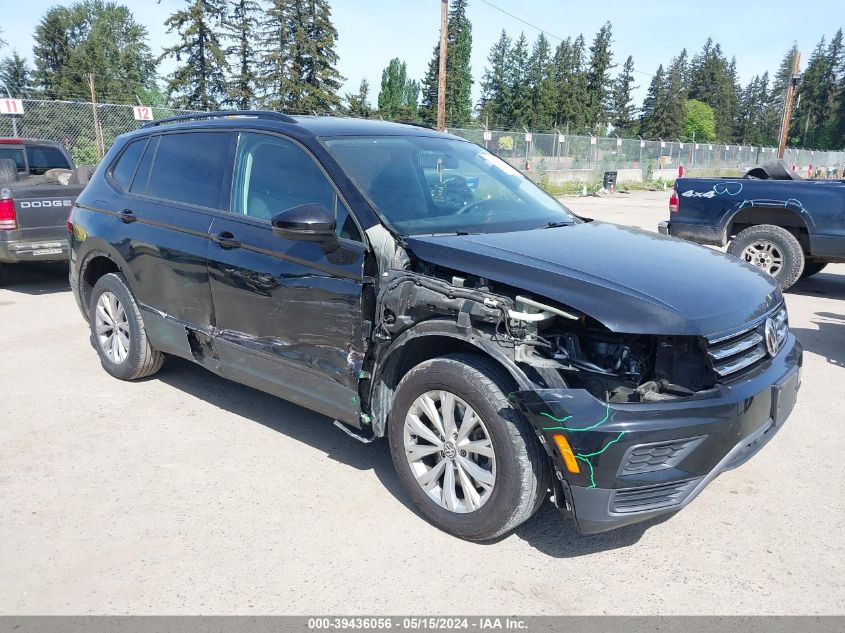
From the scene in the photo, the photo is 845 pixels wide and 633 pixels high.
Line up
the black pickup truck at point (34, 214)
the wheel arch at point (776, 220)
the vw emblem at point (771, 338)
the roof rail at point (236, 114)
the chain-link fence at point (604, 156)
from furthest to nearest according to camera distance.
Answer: the chain-link fence at point (604, 156) < the wheel arch at point (776, 220) < the black pickup truck at point (34, 214) < the roof rail at point (236, 114) < the vw emblem at point (771, 338)

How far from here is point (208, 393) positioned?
5156 mm

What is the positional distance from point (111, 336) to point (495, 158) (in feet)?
10.7

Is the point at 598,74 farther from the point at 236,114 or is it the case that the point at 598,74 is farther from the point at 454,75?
the point at 236,114

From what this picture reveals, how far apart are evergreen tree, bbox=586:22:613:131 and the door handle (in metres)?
89.7

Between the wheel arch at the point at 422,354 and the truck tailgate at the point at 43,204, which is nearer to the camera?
the wheel arch at the point at 422,354

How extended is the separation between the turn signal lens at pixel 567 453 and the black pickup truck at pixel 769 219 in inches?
243

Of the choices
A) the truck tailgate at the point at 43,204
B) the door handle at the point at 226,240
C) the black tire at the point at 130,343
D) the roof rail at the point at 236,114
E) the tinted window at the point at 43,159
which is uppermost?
the roof rail at the point at 236,114

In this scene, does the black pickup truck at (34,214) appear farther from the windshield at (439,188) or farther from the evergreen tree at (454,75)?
the evergreen tree at (454,75)

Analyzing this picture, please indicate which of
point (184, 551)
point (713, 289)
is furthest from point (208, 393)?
point (713, 289)

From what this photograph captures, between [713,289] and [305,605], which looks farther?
[713,289]

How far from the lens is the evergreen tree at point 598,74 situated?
87000mm

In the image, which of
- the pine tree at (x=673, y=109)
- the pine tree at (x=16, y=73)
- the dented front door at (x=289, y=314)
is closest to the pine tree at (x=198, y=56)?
the pine tree at (x=16, y=73)
